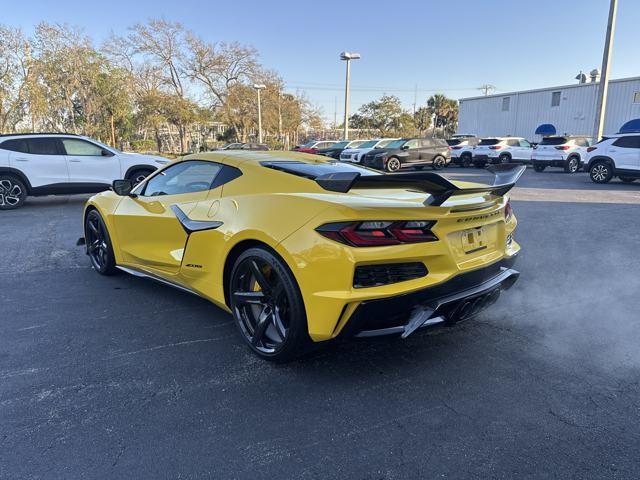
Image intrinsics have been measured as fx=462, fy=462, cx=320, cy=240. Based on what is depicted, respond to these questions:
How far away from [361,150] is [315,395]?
21441 mm

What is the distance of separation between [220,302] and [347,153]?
21084mm

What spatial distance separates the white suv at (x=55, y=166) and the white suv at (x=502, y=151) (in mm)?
16851

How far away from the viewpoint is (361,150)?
76.6ft

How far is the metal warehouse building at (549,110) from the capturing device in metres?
27.6

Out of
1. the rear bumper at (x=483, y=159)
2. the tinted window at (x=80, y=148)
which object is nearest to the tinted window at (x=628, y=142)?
the rear bumper at (x=483, y=159)

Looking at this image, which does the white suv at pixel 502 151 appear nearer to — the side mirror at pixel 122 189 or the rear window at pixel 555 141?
the rear window at pixel 555 141

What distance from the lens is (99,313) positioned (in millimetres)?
4000

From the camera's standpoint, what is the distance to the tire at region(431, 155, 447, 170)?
893 inches

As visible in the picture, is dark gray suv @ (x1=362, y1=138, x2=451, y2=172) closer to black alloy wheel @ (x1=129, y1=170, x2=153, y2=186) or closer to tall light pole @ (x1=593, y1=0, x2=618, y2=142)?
tall light pole @ (x1=593, y1=0, x2=618, y2=142)

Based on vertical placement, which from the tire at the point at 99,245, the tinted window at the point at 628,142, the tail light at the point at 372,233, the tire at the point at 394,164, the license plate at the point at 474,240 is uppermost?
the tinted window at the point at 628,142

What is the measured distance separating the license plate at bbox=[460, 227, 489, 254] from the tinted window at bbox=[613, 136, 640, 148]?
14.1 meters

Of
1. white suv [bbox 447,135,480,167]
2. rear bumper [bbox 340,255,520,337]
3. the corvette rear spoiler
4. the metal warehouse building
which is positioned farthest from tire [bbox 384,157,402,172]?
the corvette rear spoiler

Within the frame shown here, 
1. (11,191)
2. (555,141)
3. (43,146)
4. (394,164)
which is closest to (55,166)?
(43,146)

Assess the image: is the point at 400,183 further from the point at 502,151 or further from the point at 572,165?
the point at 502,151
